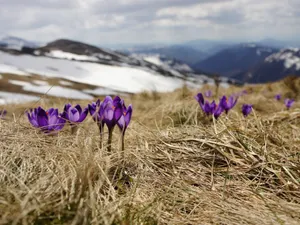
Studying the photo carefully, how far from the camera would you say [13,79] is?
37375 mm

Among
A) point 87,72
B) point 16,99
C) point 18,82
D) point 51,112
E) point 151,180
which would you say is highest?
point 87,72

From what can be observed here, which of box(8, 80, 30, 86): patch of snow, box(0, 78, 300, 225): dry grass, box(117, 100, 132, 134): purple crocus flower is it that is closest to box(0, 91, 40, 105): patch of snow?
Result: box(117, 100, 132, 134): purple crocus flower

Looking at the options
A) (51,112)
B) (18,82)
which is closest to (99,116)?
(51,112)

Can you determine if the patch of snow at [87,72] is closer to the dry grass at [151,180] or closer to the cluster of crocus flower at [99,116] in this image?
the cluster of crocus flower at [99,116]

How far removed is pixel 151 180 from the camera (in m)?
1.95

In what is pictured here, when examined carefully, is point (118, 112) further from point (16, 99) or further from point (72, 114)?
point (16, 99)

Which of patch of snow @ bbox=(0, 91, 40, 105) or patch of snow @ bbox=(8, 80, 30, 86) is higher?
patch of snow @ bbox=(8, 80, 30, 86)

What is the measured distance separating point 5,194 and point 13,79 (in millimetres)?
38531

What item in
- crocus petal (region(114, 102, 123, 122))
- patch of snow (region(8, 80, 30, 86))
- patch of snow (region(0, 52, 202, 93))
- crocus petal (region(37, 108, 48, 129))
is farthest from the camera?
patch of snow (region(0, 52, 202, 93))

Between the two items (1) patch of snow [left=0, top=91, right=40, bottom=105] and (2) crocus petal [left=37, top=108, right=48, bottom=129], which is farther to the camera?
(1) patch of snow [left=0, top=91, right=40, bottom=105]

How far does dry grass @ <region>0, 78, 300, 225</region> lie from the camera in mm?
1358

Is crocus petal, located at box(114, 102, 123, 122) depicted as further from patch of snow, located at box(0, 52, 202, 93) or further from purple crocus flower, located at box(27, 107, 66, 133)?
patch of snow, located at box(0, 52, 202, 93)

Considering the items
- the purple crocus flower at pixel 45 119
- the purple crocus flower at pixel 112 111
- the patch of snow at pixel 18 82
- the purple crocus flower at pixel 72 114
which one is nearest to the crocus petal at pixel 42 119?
the purple crocus flower at pixel 45 119

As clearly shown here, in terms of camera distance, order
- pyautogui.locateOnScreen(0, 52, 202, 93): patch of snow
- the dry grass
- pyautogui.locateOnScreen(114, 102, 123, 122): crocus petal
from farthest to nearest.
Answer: pyautogui.locateOnScreen(0, 52, 202, 93): patch of snow → pyautogui.locateOnScreen(114, 102, 123, 122): crocus petal → the dry grass
